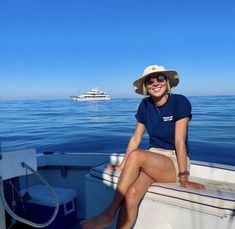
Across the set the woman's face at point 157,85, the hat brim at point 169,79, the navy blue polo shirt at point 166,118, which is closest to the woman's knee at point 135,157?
the navy blue polo shirt at point 166,118

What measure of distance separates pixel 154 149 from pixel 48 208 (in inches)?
50.4

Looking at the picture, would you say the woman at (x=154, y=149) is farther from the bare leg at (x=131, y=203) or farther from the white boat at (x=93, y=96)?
the white boat at (x=93, y=96)

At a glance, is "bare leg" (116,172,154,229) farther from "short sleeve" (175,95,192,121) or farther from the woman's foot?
"short sleeve" (175,95,192,121)

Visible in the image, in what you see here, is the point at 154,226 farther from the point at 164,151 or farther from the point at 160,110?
the point at 160,110

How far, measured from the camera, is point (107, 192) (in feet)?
7.97

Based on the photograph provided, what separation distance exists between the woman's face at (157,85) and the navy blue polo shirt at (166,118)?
9 centimetres

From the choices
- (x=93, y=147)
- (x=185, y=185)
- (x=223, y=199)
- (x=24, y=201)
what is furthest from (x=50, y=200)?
(x=93, y=147)

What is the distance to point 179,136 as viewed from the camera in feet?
7.39

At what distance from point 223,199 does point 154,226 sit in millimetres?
550

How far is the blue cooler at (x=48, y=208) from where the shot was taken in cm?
295

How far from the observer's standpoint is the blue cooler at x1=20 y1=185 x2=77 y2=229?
2.95 m

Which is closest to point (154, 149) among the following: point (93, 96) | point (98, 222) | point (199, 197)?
point (199, 197)

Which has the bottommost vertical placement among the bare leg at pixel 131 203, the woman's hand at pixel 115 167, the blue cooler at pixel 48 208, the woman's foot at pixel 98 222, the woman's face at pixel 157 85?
the blue cooler at pixel 48 208

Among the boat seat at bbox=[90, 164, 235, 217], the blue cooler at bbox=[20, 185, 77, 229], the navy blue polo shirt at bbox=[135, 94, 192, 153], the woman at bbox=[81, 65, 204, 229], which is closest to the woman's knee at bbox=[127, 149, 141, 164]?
the woman at bbox=[81, 65, 204, 229]
